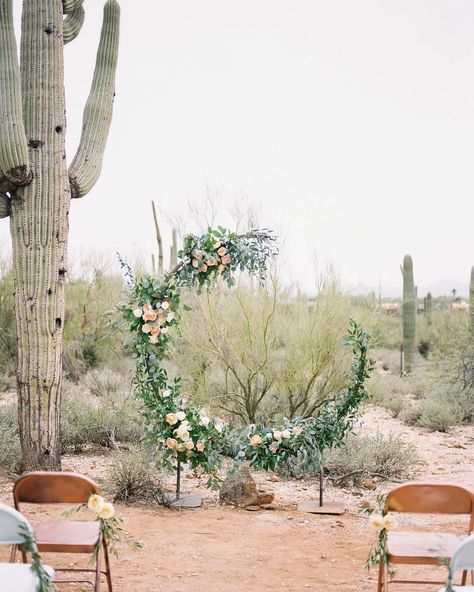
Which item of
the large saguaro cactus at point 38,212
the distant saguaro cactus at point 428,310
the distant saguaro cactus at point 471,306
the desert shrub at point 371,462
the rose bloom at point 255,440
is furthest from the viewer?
the distant saguaro cactus at point 428,310

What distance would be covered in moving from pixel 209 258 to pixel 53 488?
3484 millimetres

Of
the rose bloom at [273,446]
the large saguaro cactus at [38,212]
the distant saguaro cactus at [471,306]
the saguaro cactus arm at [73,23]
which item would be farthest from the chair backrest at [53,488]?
the distant saguaro cactus at [471,306]

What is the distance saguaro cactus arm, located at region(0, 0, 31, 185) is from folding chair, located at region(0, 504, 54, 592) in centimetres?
451

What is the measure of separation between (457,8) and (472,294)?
8.46 meters

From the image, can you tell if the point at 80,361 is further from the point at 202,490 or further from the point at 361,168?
the point at 361,168

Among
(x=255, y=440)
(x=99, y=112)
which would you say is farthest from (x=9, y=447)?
(x=99, y=112)

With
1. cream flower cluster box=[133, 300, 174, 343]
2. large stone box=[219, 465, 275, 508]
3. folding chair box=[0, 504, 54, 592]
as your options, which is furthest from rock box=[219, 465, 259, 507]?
folding chair box=[0, 504, 54, 592]

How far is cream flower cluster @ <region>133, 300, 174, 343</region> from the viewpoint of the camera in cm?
647

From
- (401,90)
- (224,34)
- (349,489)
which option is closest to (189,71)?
(224,34)

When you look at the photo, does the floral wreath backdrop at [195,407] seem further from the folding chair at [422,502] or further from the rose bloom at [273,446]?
the folding chair at [422,502]

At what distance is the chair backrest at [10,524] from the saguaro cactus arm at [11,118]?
4.50 metres

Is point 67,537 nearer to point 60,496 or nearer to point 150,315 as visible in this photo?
point 60,496

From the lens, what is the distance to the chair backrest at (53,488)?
346cm

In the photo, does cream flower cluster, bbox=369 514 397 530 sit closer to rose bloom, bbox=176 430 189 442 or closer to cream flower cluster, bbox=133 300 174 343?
rose bloom, bbox=176 430 189 442
